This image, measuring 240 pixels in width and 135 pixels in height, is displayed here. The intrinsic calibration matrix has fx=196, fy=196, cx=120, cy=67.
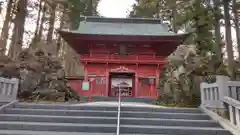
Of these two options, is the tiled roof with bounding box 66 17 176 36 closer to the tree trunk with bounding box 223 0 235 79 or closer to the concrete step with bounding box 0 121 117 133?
the tree trunk with bounding box 223 0 235 79

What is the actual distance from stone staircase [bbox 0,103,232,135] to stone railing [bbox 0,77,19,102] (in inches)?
17.9

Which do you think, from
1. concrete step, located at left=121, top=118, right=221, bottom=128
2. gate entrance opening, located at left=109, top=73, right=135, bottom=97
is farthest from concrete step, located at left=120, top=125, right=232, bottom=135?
gate entrance opening, located at left=109, top=73, right=135, bottom=97

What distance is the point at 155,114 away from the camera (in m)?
5.17

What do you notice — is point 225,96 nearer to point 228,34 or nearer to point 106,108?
point 106,108

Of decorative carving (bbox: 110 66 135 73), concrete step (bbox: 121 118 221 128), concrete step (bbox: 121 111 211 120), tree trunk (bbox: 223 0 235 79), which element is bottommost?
concrete step (bbox: 121 118 221 128)

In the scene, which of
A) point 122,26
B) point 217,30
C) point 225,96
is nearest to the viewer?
point 225,96

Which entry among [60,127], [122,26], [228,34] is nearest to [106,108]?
[60,127]

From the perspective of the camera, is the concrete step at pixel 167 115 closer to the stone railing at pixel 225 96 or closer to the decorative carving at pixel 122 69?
the stone railing at pixel 225 96

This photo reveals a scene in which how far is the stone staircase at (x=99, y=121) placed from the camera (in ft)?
13.9

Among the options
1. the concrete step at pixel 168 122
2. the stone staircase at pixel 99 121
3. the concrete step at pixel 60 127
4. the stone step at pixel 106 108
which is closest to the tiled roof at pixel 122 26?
the stone step at pixel 106 108

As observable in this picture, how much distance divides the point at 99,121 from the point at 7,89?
333 cm

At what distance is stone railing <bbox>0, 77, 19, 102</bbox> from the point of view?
571 centimetres

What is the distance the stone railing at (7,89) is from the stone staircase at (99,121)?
455mm

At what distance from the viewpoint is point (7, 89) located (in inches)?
239
